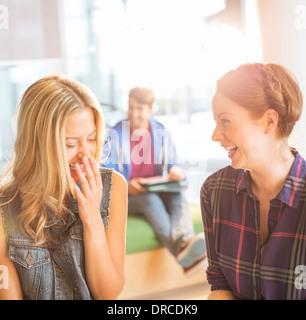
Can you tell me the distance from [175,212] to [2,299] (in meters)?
1.04

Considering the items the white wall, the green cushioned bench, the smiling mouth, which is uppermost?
the white wall

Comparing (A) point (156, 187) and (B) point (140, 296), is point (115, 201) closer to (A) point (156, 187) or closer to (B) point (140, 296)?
(A) point (156, 187)

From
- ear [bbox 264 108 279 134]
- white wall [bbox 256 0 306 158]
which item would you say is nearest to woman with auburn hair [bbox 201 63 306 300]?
ear [bbox 264 108 279 134]

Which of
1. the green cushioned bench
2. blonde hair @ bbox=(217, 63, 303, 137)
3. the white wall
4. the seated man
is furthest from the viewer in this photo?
the green cushioned bench

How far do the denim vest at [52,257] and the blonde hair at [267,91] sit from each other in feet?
1.38

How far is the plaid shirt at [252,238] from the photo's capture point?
36.8 inches

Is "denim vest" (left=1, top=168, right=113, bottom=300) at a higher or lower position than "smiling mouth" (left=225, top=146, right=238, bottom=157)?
lower

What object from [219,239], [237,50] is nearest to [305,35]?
[237,50]

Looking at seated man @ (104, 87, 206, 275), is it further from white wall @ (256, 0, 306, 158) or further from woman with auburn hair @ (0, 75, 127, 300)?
white wall @ (256, 0, 306, 158)

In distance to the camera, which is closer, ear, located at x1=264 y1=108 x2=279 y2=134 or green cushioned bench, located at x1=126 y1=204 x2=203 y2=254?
ear, located at x1=264 y1=108 x2=279 y2=134

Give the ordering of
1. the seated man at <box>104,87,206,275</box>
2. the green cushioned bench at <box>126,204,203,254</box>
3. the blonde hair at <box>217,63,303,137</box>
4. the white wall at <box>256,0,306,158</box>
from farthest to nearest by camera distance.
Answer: the green cushioned bench at <box>126,204,203,254</box>
the seated man at <box>104,87,206,275</box>
the white wall at <box>256,0,306,158</box>
the blonde hair at <box>217,63,303,137</box>

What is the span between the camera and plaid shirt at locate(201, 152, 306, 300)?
94 cm

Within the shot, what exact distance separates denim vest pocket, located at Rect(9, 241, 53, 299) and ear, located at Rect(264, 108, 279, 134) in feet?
1.99

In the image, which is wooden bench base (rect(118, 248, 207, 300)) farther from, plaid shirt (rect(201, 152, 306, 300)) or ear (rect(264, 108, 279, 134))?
ear (rect(264, 108, 279, 134))
